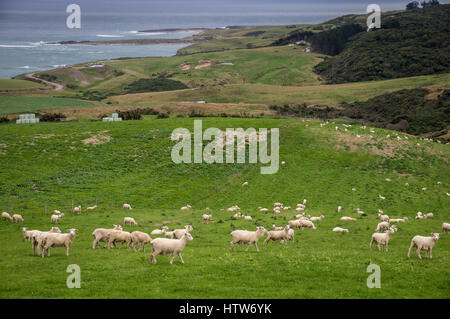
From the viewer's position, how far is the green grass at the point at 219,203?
15.9 metres

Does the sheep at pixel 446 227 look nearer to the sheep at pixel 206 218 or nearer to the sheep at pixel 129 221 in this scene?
the sheep at pixel 206 218

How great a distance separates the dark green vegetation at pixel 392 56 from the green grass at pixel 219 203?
101 metres

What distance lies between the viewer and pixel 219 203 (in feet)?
141

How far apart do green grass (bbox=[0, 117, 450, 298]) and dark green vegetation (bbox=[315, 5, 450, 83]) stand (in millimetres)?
100520

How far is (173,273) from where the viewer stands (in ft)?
55.4

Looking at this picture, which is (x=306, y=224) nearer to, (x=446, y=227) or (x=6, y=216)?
(x=446, y=227)

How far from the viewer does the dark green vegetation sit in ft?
494

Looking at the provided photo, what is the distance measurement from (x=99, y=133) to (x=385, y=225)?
41679mm

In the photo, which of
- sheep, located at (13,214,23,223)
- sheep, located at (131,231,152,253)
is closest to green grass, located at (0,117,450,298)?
sheep, located at (13,214,23,223)

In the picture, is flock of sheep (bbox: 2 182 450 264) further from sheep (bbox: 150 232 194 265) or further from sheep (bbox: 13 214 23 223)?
sheep (bbox: 13 214 23 223)

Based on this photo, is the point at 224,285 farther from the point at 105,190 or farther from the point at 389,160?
the point at 389,160

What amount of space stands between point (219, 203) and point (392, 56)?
13787 cm

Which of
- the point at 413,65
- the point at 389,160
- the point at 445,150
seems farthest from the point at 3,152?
the point at 413,65

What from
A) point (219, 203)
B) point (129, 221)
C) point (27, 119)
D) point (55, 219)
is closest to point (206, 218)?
point (129, 221)
